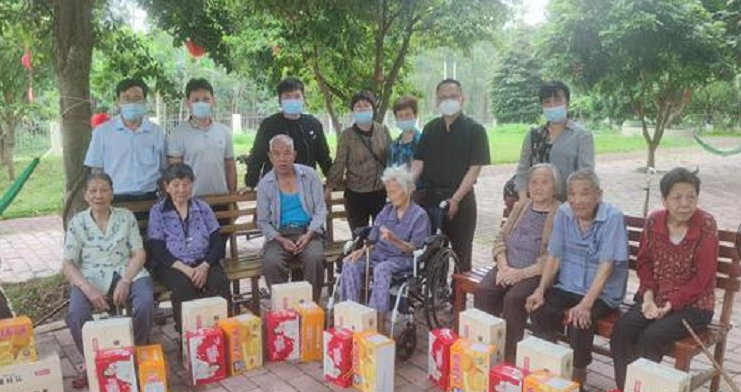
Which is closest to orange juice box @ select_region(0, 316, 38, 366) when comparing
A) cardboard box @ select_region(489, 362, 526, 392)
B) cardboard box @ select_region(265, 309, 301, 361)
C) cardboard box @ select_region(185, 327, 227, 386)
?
cardboard box @ select_region(185, 327, 227, 386)

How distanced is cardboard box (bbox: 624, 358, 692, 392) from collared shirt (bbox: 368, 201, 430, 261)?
160cm

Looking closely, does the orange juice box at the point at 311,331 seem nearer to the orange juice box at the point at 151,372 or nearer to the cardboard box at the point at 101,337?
the orange juice box at the point at 151,372

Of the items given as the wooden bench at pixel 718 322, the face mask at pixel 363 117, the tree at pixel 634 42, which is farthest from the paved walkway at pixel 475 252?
the tree at pixel 634 42

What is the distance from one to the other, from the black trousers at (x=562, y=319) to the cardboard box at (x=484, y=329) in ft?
0.96

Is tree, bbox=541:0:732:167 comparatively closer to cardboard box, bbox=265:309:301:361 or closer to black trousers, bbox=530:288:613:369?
black trousers, bbox=530:288:613:369

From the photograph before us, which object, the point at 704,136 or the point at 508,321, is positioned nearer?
the point at 508,321

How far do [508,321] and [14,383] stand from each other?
2.56 meters

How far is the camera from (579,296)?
337 centimetres

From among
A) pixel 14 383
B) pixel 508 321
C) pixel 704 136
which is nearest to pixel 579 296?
pixel 508 321

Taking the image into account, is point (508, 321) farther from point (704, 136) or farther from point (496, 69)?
point (496, 69)

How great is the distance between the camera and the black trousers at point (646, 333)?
2.95m

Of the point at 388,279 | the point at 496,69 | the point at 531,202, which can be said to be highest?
the point at 496,69

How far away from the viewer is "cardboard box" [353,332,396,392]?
3186 mm

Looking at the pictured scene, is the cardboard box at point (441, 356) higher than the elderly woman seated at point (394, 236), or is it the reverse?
the elderly woman seated at point (394, 236)
